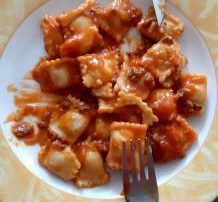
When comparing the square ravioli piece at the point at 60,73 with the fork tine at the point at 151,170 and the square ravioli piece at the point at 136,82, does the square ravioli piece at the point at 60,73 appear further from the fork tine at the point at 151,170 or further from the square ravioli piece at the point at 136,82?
the fork tine at the point at 151,170

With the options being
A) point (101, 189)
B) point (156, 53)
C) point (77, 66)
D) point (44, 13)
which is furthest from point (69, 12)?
point (101, 189)

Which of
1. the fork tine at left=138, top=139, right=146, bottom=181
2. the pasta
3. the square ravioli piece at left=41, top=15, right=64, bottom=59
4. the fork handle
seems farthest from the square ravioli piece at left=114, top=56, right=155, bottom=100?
the fork handle

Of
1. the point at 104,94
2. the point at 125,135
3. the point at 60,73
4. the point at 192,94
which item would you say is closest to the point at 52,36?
the point at 60,73

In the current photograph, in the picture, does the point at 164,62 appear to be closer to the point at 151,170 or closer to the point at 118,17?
the point at 118,17

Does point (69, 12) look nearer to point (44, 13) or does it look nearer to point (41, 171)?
point (44, 13)

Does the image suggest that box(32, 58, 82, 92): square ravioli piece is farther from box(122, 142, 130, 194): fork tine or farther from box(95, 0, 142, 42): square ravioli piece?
box(122, 142, 130, 194): fork tine
